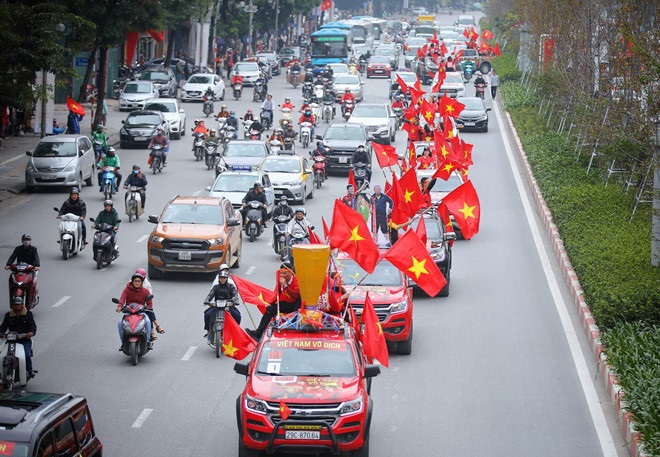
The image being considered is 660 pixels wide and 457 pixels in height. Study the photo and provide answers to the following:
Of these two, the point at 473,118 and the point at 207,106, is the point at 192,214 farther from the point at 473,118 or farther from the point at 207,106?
the point at 207,106

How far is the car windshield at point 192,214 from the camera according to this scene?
85.6 feet

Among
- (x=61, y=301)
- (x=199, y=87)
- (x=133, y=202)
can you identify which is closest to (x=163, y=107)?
(x=199, y=87)

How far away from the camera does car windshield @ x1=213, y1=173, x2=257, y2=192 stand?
32.4 metres

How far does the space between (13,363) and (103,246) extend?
30.5ft

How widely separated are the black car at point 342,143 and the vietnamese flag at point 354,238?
74.8 feet

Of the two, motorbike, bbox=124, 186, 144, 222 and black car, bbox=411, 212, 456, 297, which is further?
motorbike, bbox=124, 186, 144, 222

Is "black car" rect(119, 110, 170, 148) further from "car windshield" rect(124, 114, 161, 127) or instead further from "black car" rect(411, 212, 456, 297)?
"black car" rect(411, 212, 456, 297)

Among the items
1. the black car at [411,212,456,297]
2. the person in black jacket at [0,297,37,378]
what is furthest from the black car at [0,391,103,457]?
the black car at [411,212,456,297]

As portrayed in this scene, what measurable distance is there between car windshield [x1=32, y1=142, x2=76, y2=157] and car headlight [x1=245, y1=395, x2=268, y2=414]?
78.9 ft

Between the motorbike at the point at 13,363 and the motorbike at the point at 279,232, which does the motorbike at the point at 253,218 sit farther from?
the motorbike at the point at 13,363

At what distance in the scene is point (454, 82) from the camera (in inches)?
2606

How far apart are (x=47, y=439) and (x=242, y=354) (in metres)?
4.93

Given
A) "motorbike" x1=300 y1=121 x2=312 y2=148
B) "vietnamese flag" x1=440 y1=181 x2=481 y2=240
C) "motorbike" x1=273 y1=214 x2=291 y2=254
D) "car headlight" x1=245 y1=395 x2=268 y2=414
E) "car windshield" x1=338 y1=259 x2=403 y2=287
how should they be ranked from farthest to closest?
"motorbike" x1=300 y1=121 x2=312 y2=148 < "motorbike" x1=273 y1=214 x2=291 y2=254 < "vietnamese flag" x1=440 y1=181 x2=481 y2=240 < "car windshield" x1=338 y1=259 x2=403 y2=287 < "car headlight" x1=245 y1=395 x2=268 y2=414

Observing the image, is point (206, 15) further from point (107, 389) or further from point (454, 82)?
point (107, 389)
